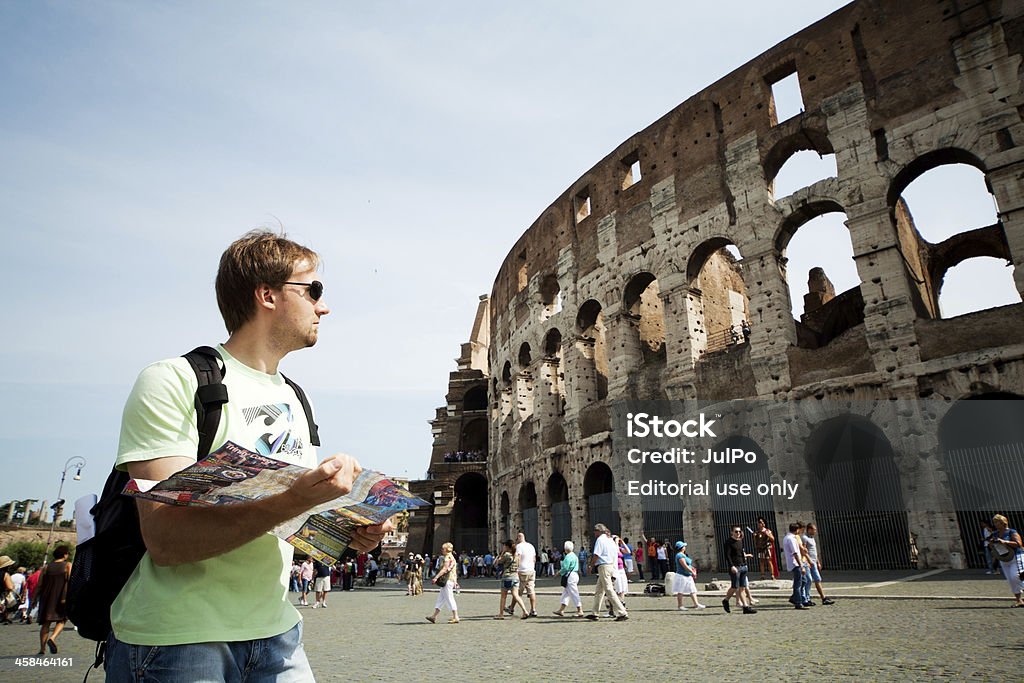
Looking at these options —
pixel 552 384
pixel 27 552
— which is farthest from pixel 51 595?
pixel 27 552

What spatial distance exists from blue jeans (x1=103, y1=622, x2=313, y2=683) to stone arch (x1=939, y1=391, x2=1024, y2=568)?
1425 centimetres

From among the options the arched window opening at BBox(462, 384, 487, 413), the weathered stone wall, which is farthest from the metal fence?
the arched window opening at BBox(462, 384, 487, 413)

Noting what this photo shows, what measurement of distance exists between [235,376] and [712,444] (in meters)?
16.0

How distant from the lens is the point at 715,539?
15828mm

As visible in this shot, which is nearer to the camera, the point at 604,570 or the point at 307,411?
the point at 307,411

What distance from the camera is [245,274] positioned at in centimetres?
168

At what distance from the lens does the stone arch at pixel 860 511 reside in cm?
1334

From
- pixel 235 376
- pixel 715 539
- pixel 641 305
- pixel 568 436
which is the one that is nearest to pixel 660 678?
pixel 235 376

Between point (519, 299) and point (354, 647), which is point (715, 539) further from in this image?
point (519, 299)

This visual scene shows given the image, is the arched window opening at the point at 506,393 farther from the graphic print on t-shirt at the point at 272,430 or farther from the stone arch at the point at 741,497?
the graphic print on t-shirt at the point at 272,430

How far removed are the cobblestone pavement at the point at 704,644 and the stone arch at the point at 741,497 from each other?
183 inches

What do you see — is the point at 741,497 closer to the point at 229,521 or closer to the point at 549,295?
the point at 549,295

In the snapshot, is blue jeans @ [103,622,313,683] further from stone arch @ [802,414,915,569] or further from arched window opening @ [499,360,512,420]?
arched window opening @ [499,360,512,420]

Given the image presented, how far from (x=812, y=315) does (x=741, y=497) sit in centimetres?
795
